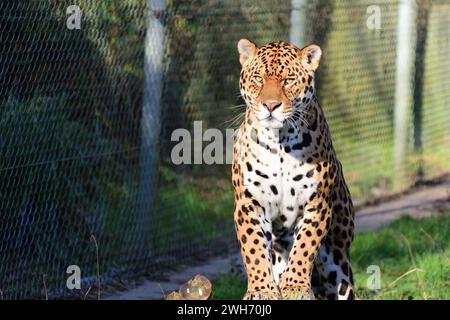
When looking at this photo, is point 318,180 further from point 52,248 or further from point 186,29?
point 186,29

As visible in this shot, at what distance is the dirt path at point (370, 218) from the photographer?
9.63 m

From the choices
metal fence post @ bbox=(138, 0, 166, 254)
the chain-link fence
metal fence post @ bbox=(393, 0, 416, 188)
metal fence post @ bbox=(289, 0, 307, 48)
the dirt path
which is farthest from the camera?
metal fence post @ bbox=(393, 0, 416, 188)

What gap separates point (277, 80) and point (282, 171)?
0.58 m

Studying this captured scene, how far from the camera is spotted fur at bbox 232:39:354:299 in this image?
295 inches

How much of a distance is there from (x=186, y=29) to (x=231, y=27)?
28.8 inches

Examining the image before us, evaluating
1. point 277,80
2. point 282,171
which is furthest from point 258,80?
point 282,171

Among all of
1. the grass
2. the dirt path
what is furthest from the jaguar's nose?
the dirt path

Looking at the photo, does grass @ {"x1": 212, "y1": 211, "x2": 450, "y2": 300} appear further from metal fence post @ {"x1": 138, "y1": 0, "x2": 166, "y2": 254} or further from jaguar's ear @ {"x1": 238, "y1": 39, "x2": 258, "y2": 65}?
jaguar's ear @ {"x1": 238, "y1": 39, "x2": 258, "y2": 65}

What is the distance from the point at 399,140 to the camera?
14484 mm

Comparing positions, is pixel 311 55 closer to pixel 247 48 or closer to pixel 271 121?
pixel 247 48

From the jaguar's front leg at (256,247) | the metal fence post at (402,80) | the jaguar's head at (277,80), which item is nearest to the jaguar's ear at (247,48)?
the jaguar's head at (277,80)

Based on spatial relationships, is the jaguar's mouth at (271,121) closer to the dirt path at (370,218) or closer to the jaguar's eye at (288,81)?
the jaguar's eye at (288,81)

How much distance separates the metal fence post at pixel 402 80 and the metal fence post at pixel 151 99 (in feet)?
16.0

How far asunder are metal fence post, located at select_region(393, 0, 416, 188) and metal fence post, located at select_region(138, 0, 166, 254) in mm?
4881
